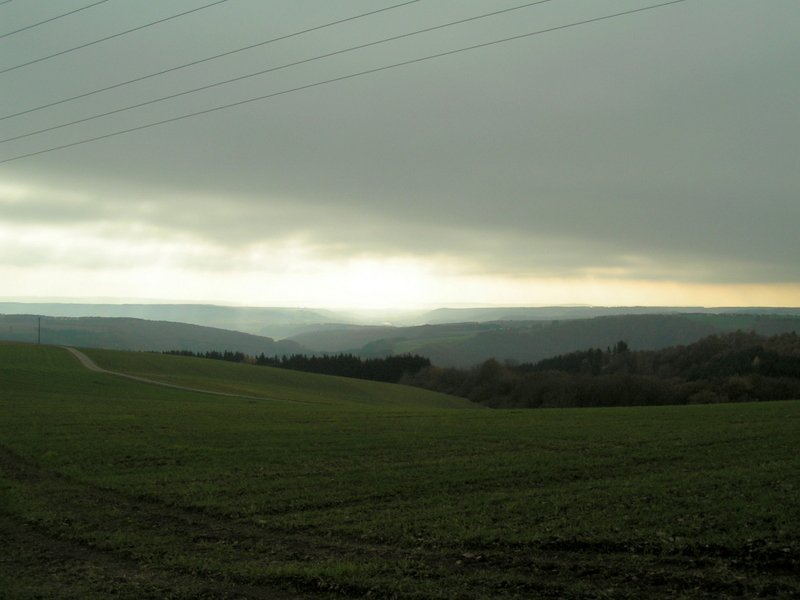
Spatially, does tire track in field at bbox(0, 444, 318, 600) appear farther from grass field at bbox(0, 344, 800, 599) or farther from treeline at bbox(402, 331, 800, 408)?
treeline at bbox(402, 331, 800, 408)

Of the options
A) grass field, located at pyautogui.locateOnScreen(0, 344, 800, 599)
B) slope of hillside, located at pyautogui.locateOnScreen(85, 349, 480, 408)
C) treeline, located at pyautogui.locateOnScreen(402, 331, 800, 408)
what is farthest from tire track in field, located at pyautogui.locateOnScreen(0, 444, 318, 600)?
treeline, located at pyautogui.locateOnScreen(402, 331, 800, 408)

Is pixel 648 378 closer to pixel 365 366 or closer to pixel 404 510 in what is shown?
pixel 365 366

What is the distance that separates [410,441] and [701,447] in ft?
31.7

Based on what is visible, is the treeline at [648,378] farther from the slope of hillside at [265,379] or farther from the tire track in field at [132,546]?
the tire track in field at [132,546]

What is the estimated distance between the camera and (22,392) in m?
46.8

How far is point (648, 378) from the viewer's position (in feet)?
265

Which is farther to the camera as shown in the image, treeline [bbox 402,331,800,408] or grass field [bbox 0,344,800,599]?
treeline [bbox 402,331,800,408]

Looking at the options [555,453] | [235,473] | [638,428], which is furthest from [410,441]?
[638,428]

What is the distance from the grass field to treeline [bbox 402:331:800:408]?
45539 mm

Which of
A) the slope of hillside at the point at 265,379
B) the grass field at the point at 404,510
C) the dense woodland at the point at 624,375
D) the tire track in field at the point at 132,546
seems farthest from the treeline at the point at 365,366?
the tire track in field at the point at 132,546

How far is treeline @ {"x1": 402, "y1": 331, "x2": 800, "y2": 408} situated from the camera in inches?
2739

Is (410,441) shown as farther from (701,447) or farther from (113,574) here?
(113,574)

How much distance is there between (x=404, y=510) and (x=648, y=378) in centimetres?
7227

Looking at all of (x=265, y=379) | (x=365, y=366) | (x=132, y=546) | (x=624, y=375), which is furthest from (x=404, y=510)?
(x=365, y=366)
